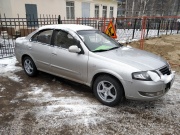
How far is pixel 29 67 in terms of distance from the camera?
213 inches

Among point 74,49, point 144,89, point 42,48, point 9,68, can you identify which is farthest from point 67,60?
point 9,68

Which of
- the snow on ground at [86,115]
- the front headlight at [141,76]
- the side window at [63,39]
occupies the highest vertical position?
the side window at [63,39]

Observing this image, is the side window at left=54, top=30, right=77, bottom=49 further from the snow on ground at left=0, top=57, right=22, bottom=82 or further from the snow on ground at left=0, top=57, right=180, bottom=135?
the snow on ground at left=0, top=57, right=22, bottom=82

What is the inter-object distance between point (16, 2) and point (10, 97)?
1095cm

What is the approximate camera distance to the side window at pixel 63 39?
4.32 metres

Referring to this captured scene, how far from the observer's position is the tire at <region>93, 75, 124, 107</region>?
140 inches

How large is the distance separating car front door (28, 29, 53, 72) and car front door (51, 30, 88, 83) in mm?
206

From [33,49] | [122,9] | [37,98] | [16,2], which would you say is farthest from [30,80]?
[122,9]

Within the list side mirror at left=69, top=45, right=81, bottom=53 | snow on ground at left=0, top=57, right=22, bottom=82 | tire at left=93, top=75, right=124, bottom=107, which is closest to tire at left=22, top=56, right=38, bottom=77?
snow on ground at left=0, top=57, right=22, bottom=82

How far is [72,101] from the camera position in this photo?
4.01m

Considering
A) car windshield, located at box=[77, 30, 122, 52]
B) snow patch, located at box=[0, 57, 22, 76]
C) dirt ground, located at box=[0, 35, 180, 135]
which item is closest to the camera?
dirt ground, located at box=[0, 35, 180, 135]

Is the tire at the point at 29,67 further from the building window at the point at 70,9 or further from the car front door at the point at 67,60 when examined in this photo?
the building window at the point at 70,9

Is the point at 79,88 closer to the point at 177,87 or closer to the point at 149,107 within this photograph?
the point at 149,107

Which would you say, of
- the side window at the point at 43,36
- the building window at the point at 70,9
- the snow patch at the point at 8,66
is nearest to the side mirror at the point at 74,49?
the side window at the point at 43,36
